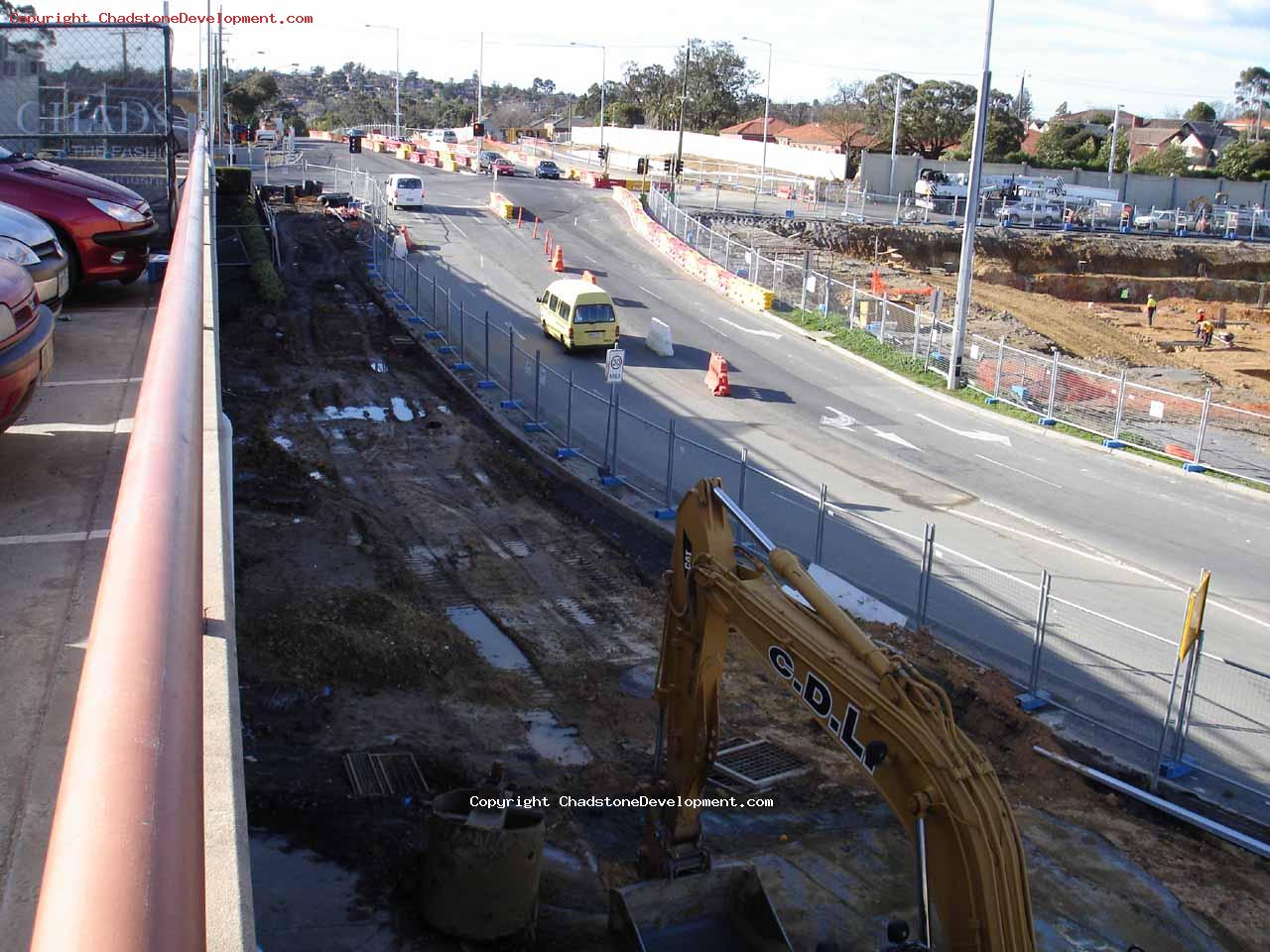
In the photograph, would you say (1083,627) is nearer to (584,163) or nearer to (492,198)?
(492,198)

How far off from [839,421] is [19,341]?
2438 centimetres

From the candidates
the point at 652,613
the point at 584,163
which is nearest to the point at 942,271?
the point at 584,163

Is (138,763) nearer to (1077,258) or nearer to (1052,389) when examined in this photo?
(1052,389)

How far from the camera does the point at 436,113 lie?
573 ft

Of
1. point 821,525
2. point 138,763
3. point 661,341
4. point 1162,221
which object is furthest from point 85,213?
point 1162,221

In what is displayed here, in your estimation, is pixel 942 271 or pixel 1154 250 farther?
pixel 1154 250

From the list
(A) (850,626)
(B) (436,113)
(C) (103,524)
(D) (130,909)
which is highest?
(B) (436,113)

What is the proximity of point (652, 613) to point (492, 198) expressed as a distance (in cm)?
4686

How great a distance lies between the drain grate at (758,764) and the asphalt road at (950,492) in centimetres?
429

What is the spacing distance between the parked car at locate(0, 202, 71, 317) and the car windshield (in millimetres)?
24170

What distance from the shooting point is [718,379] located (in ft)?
103

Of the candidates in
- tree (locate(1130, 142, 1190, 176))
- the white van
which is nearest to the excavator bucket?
the white van

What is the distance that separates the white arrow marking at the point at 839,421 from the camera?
2902 cm

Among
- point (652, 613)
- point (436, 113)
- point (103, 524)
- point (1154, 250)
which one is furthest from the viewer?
point (436, 113)
